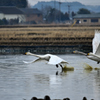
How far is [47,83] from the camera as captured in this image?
18031mm

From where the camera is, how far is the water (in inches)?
601

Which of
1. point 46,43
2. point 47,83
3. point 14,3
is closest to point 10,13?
point 14,3

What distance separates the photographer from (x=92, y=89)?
16344mm

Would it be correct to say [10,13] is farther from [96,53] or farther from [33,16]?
[96,53]

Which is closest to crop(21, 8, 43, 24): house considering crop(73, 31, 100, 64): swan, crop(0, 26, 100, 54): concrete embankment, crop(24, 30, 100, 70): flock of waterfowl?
crop(0, 26, 100, 54): concrete embankment

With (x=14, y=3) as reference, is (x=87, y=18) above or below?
below

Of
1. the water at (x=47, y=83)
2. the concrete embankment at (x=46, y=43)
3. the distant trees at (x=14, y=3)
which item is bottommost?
the concrete embankment at (x=46, y=43)

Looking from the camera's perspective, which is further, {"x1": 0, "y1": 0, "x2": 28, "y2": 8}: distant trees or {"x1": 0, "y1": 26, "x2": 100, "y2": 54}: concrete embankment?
{"x1": 0, "y1": 0, "x2": 28, "y2": 8}: distant trees

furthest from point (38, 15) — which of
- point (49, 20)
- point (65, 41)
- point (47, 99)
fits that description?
point (47, 99)

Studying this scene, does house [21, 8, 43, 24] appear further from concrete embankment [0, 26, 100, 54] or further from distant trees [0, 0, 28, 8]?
concrete embankment [0, 26, 100, 54]

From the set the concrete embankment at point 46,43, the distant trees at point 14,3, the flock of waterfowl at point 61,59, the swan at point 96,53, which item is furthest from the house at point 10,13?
the flock of waterfowl at point 61,59

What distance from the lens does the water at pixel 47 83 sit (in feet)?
50.1

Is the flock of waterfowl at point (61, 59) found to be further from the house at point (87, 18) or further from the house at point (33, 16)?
the house at point (33, 16)

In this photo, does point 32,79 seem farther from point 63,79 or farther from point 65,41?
point 65,41
